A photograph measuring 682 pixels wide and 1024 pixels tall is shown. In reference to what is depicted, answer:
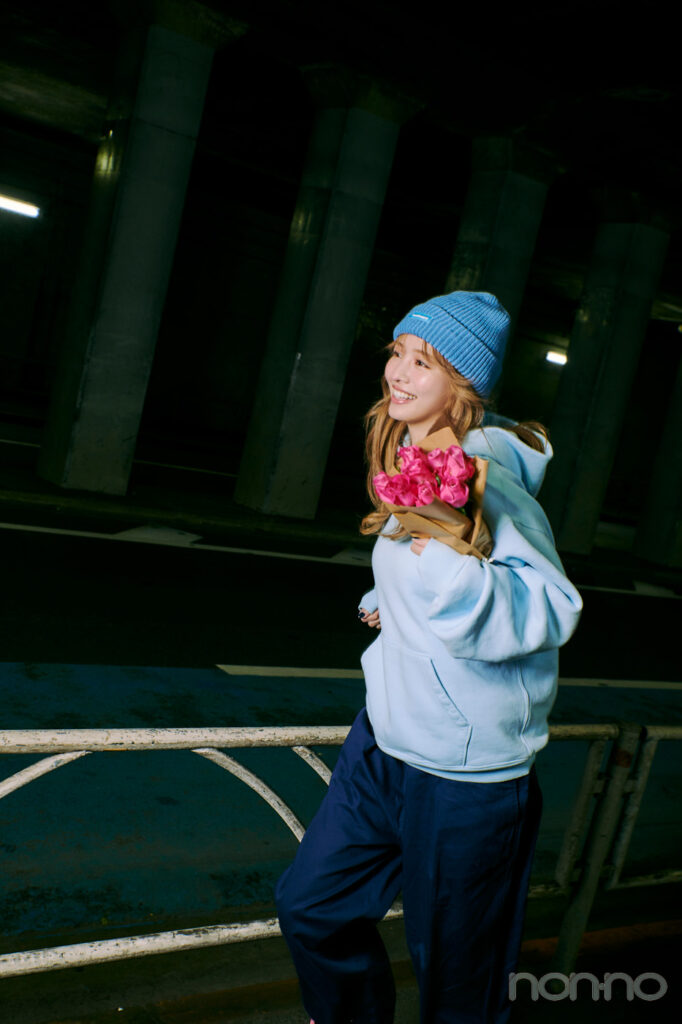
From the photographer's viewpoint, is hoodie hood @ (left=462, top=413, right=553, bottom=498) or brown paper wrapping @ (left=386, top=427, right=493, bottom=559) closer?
brown paper wrapping @ (left=386, top=427, right=493, bottom=559)

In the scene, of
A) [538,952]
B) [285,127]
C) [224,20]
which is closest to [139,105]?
[224,20]

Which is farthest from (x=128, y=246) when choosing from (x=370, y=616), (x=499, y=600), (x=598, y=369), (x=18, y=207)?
(x=18, y=207)

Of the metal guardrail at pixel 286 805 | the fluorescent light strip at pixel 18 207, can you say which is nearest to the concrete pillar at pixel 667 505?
the metal guardrail at pixel 286 805

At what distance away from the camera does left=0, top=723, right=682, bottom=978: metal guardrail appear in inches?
74.8

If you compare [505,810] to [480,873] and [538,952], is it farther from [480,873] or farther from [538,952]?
[538,952]

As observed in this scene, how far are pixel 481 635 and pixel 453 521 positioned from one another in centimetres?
22

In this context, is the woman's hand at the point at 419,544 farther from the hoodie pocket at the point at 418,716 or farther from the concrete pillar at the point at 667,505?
the concrete pillar at the point at 667,505

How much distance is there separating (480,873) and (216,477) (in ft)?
46.0

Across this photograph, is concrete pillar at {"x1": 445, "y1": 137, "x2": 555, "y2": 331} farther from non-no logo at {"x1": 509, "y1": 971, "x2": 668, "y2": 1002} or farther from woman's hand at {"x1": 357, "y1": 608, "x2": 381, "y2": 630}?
woman's hand at {"x1": 357, "y1": 608, "x2": 381, "y2": 630}

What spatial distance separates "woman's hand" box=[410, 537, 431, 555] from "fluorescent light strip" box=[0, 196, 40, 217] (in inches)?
795

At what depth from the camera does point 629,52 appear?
371 inches

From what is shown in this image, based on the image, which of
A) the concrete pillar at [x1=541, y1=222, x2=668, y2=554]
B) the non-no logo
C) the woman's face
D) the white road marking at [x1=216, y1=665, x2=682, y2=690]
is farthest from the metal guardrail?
the concrete pillar at [x1=541, y1=222, x2=668, y2=554]

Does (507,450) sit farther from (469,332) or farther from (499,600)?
(499,600)

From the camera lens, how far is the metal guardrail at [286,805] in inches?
74.8
